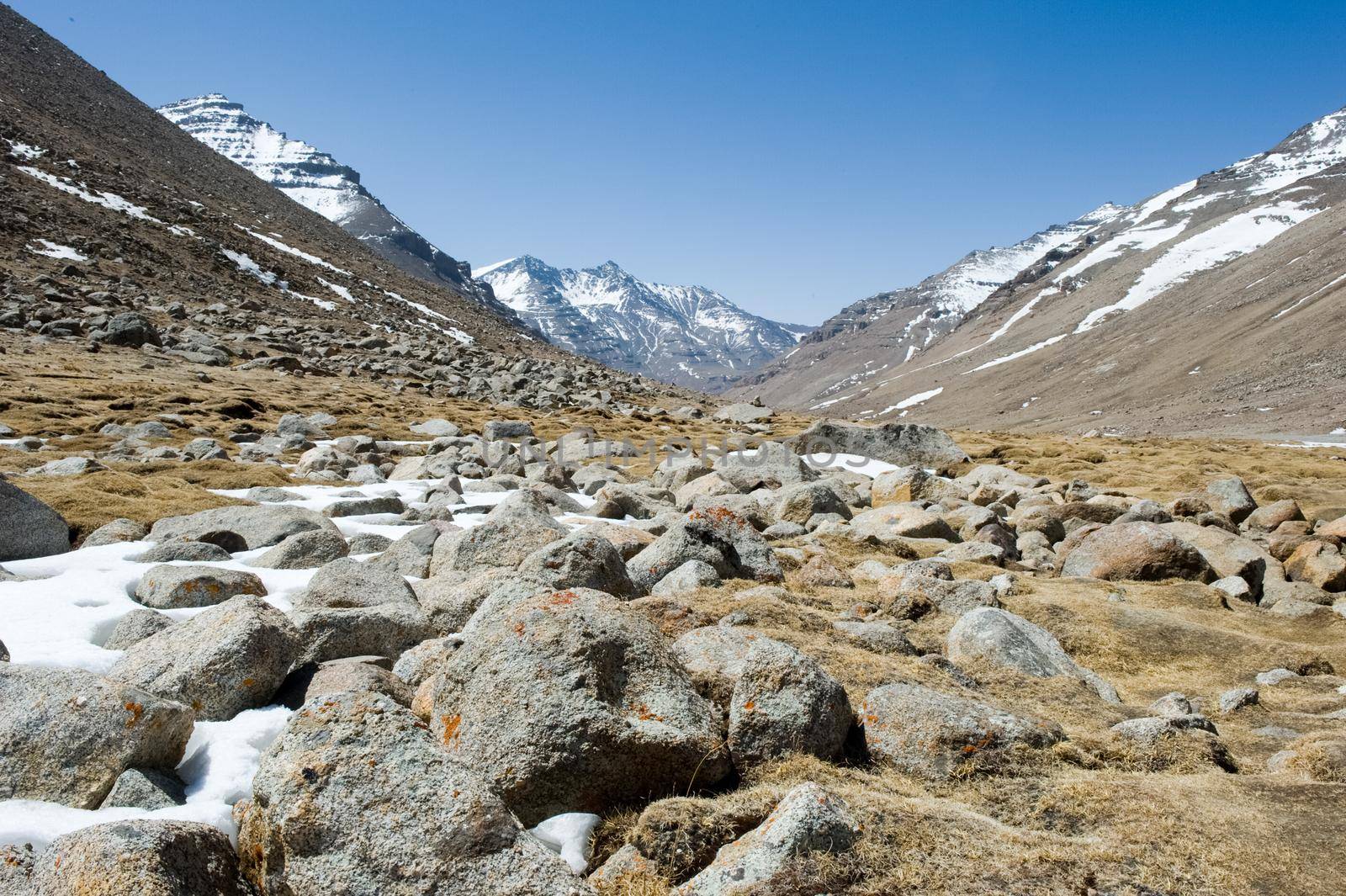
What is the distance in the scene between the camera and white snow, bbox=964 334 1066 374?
161 metres

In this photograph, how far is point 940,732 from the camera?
5.23 meters

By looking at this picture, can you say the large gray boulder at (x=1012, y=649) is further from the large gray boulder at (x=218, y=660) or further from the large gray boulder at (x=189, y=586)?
the large gray boulder at (x=189, y=586)

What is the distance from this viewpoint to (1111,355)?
12506cm

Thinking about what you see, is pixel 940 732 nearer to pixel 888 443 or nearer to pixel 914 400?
pixel 888 443

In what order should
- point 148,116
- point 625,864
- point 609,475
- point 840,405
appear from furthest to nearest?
point 840,405 → point 148,116 → point 609,475 → point 625,864

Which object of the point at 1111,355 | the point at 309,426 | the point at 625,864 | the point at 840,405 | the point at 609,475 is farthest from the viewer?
the point at 840,405

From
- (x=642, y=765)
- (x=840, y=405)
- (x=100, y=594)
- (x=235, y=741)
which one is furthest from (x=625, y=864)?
(x=840, y=405)

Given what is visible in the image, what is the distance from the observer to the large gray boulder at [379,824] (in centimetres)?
349

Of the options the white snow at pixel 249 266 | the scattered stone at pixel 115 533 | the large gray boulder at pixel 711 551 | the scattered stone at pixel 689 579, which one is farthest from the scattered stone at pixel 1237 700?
A: the white snow at pixel 249 266

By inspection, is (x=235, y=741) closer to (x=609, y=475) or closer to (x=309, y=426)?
(x=609, y=475)

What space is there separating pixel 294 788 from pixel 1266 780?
596cm

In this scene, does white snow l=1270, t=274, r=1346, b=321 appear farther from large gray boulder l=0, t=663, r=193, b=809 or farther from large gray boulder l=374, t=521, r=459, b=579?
large gray boulder l=0, t=663, r=193, b=809

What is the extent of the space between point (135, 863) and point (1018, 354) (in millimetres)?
180671

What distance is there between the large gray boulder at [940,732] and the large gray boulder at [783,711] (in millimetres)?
315
